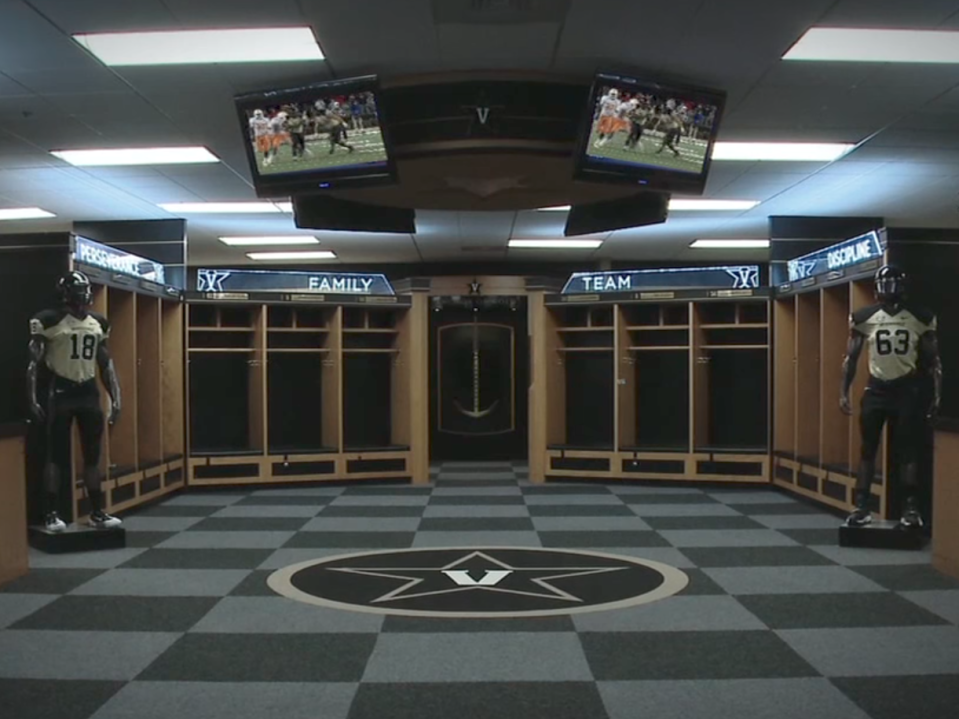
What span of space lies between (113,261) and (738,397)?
644 centimetres

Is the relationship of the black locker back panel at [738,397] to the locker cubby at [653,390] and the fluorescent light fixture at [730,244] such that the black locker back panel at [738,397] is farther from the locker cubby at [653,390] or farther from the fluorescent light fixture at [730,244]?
the fluorescent light fixture at [730,244]

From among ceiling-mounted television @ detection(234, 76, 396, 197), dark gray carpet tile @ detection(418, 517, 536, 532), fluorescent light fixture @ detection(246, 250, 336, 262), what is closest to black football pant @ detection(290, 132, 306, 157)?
ceiling-mounted television @ detection(234, 76, 396, 197)

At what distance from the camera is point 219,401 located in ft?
33.8

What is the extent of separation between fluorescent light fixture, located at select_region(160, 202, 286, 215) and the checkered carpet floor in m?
4.12

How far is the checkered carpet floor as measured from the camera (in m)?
3.32

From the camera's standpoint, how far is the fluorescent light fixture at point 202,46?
520cm

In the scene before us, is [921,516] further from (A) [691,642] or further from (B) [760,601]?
(A) [691,642]

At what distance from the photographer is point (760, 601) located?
15.9 ft

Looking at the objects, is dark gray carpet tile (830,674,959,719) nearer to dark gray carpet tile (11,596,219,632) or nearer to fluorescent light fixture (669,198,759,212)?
dark gray carpet tile (11,596,219,632)

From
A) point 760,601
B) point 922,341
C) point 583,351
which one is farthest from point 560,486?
point 760,601

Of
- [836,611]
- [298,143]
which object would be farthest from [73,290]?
[836,611]

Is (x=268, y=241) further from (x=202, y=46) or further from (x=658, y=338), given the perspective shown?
(x=202, y=46)

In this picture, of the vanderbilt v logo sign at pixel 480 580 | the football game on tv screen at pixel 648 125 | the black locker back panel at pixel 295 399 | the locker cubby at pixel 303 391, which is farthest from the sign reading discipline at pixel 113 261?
the football game on tv screen at pixel 648 125

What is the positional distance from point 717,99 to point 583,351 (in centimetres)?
506
